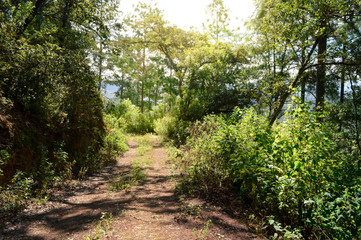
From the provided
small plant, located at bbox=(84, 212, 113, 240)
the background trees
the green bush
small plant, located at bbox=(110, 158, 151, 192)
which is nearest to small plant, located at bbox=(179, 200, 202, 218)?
small plant, located at bbox=(84, 212, 113, 240)

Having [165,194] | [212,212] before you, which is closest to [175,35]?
[165,194]

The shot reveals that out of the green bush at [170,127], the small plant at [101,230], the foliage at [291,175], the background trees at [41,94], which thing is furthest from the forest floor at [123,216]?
the green bush at [170,127]

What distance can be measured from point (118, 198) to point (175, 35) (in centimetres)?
1267

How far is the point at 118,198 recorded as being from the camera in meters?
4.48

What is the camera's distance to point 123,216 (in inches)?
137

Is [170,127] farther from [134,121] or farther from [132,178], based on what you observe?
[132,178]

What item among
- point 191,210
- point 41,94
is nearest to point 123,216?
point 191,210

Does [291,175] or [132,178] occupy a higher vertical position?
[291,175]

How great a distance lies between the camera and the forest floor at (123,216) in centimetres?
296

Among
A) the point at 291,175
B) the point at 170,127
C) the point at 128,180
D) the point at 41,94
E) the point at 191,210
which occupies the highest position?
the point at 41,94

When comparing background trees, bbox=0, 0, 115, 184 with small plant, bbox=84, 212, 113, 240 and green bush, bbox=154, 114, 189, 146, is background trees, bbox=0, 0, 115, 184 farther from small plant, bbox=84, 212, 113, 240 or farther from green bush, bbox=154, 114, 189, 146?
green bush, bbox=154, 114, 189, 146

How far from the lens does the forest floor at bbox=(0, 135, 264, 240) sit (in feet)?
9.71

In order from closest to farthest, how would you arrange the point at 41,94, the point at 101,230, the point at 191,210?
1. the point at 101,230
2. the point at 191,210
3. the point at 41,94

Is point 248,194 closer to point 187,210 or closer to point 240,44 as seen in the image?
point 187,210
